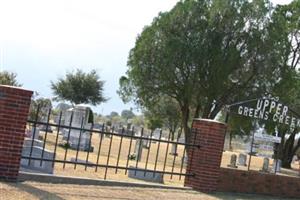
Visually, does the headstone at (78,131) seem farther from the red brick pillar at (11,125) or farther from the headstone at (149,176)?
the red brick pillar at (11,125)

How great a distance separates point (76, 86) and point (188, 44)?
30.4 m

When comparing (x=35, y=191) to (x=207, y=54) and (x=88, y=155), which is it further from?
(x=207, y=54)

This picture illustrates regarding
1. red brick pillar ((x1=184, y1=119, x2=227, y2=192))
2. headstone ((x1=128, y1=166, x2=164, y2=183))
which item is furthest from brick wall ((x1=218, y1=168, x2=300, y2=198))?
headstone ((x1=128, y1=166, x2=164, y2=183))

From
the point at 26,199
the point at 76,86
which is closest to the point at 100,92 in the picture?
the point at 76,86

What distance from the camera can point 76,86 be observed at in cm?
5806

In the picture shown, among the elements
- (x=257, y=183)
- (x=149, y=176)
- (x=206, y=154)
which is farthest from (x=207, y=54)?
(x=206, y=154)

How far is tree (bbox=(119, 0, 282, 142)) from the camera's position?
29.2 meters

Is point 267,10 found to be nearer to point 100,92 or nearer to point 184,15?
point 184,15

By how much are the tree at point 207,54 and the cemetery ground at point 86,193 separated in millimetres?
15682

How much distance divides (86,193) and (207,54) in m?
19.2

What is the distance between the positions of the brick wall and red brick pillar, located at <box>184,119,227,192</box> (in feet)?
2.97

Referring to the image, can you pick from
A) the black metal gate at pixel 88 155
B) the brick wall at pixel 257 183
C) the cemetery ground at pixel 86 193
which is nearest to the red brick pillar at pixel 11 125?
the cemetery ground at pixel 86 193

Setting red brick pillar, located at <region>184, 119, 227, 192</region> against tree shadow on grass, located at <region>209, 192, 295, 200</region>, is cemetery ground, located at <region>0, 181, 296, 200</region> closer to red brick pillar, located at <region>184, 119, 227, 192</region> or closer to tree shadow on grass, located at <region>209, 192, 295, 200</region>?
tree shadow on grass, located at <region>209, 192, 295, 200</region>

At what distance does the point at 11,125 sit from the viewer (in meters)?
10.9
